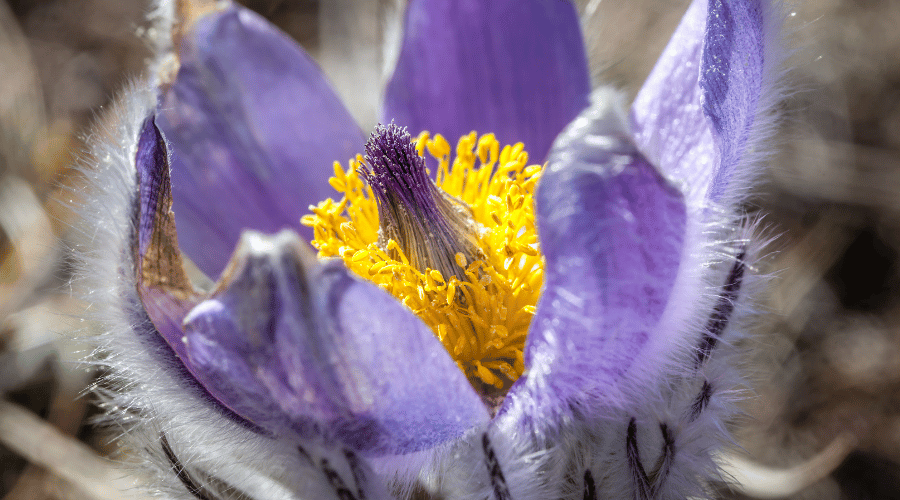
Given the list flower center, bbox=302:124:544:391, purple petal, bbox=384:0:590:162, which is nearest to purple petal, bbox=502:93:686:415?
flower center, bbox=302:124:544:391

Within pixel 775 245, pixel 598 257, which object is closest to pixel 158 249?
pixel 598 257

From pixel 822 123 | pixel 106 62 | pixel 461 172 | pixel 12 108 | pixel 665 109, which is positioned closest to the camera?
pixel 665 109

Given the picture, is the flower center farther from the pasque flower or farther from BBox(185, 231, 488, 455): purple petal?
BBox(185, 231, 488, 455): purple petal

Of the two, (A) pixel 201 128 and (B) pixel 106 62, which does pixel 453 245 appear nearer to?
(A) pixel 201 128

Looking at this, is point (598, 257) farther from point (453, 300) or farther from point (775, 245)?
point (775, 245)

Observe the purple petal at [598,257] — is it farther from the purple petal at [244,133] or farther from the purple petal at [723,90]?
the purple petal at [244,133]

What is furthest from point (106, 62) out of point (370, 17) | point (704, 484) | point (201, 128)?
point (704, 484)
